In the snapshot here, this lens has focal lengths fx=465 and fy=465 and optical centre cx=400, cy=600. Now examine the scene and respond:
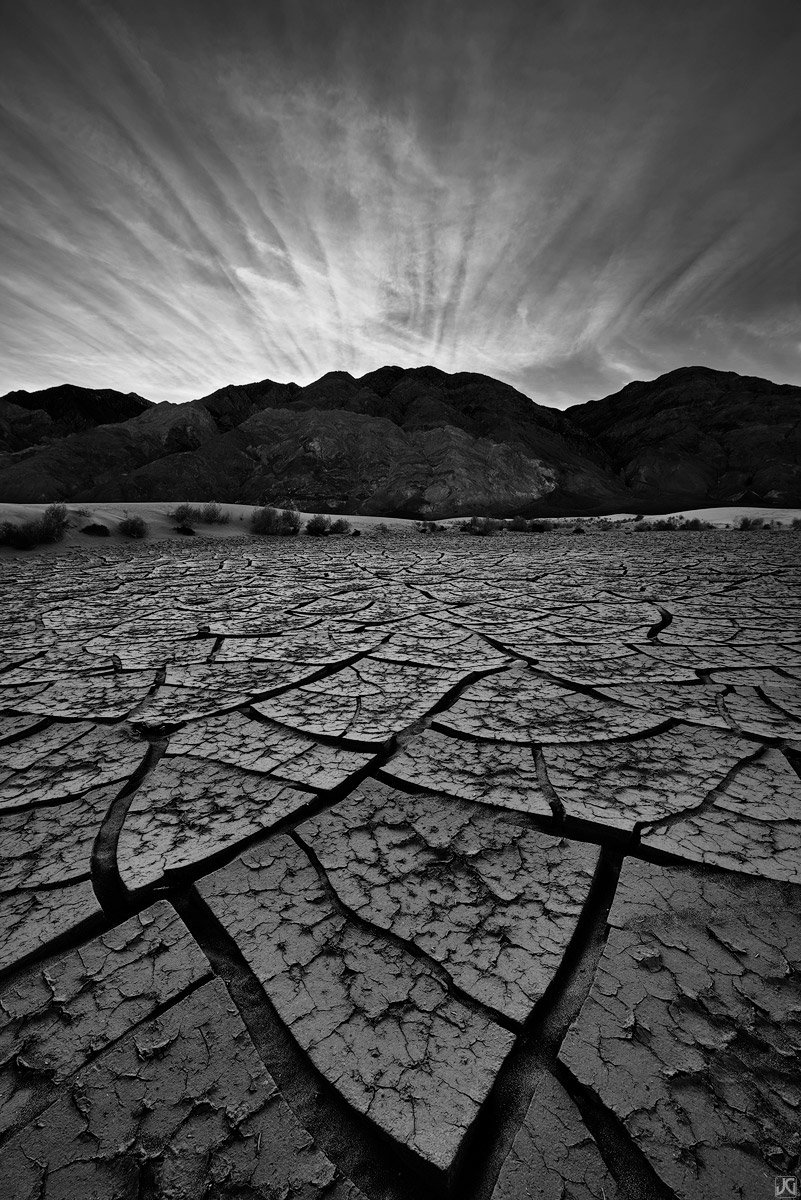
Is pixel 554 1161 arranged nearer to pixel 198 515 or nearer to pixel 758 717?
pixel 758 717

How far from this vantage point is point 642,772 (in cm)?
125

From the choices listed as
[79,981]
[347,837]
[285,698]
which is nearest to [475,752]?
[347,837]

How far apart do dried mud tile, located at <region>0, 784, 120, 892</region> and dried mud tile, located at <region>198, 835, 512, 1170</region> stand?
0.32 meters

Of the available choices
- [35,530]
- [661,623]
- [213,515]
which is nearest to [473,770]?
[661,623]

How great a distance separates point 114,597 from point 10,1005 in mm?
3066

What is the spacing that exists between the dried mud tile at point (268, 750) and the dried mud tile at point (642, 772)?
552mm

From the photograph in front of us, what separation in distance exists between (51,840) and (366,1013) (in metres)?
0.82

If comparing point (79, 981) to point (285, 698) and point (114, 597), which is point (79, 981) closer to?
point (285, 698)

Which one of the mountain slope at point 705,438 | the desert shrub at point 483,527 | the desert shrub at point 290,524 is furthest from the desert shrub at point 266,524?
the mountain slope at point 705,438

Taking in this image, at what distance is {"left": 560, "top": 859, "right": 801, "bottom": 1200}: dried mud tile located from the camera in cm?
54

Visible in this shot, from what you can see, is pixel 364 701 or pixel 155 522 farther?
pixel 155 522

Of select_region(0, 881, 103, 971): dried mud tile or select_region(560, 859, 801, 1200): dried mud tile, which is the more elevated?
select_region(560, 859, 801, 1200): dried mud tile

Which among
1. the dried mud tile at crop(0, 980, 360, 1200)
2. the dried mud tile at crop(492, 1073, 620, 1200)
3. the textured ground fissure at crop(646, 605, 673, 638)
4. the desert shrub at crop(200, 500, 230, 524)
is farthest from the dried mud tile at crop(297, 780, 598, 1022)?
the desert shrub at crop(200, 500, 230, 524)

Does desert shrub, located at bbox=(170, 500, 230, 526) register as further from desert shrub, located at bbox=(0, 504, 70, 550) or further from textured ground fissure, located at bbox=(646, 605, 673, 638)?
textured ground fissure, located at bbox=(646, 605, 673, 638)
